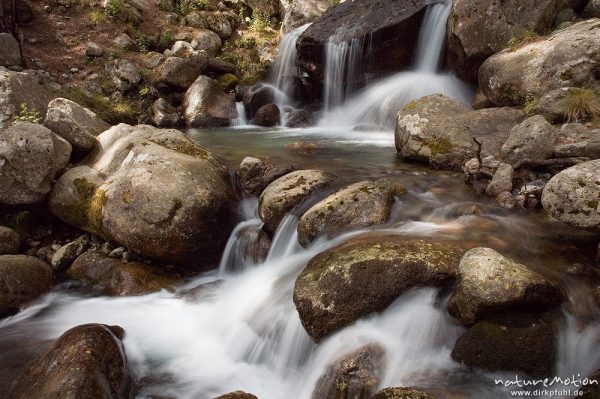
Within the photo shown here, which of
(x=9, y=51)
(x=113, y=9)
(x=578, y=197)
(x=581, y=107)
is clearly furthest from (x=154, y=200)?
(x=113, y=9)

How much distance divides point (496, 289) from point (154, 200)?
177 inches

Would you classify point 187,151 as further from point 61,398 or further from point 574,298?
point 574,298

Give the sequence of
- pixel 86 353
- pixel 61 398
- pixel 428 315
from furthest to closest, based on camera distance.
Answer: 1. pixel 428 315
2. pixel 86 353
3. pixel 61 398

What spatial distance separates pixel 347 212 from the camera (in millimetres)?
5305

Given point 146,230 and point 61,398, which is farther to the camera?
point 146,230

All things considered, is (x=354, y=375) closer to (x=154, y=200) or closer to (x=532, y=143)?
(x=154, y=200)

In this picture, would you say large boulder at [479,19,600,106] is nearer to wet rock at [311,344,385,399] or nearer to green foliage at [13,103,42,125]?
wet rock at [311,344,385,399]

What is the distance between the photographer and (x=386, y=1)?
1392 cm

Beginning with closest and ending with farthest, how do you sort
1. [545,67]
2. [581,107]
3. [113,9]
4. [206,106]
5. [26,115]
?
1. [581,107]
2. [26,115]
3. [545,67]
4. [206,106]
5. [113,9]

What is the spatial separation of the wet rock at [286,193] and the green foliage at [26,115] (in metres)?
4.47

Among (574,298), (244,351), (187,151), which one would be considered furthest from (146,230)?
(574,298)

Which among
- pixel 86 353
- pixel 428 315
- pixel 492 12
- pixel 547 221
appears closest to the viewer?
pixel 86 353

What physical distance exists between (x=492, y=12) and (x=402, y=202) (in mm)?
7203

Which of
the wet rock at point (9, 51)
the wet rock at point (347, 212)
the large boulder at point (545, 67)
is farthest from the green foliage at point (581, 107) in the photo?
the wet rock at point (9, 51)
